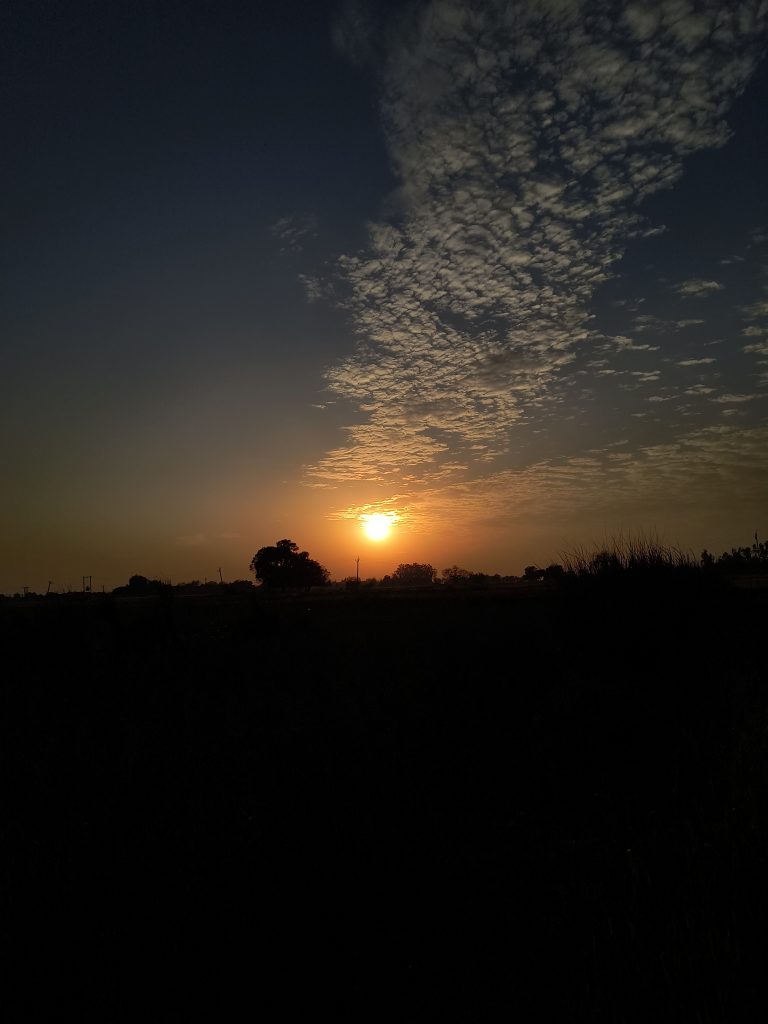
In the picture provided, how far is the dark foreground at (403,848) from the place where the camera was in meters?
3.55

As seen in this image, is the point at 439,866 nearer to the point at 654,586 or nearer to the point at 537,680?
the point at 537,680

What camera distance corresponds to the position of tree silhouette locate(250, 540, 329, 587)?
116125 mm

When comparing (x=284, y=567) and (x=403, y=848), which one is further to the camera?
(x=284, y=567)

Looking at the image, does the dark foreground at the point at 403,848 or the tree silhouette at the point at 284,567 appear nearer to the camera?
the dark foreground at the point at 403,848

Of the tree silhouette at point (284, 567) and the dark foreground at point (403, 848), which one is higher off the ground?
the tree silhouette at point (284, 567)

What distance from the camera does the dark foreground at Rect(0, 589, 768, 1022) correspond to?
140 inches

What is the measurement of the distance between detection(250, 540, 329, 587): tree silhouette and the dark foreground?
10636 cm

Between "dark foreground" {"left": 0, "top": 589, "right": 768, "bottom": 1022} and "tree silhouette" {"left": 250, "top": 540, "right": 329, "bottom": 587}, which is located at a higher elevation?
"tree silhouette" {"left": 250, "top": 540, "right": 329, "bottom": 587}

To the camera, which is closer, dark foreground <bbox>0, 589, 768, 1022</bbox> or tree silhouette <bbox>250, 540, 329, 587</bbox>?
dark foreground <bbox>0, 589, 768, 1022</bbox>

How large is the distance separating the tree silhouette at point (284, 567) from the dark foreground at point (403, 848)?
106m

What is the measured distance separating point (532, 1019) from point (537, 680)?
25.6 feet

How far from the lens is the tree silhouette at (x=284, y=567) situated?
381 ft

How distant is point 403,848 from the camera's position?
16.5ft

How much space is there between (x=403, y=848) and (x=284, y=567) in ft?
373
